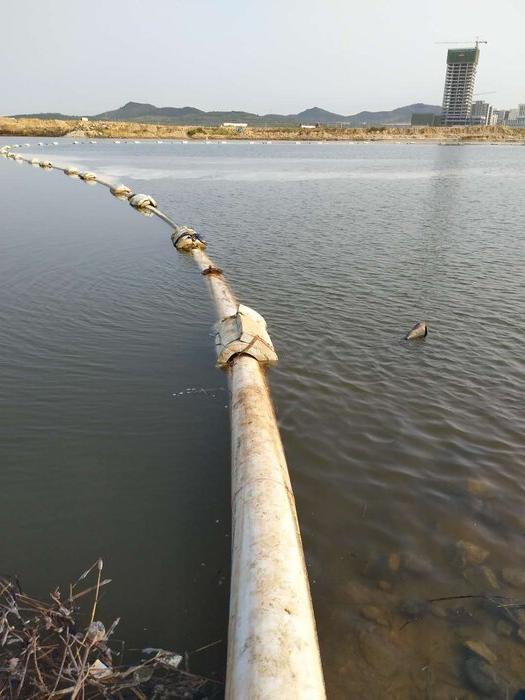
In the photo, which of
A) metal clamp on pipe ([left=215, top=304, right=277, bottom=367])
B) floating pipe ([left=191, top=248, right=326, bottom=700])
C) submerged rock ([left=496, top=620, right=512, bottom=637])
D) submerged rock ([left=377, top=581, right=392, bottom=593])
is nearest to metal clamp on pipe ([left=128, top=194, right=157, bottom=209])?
metal clamp on pipe ([left=215, top=304, right=277, bottom=367])

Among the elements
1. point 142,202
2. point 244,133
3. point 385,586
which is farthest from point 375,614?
point 244,133

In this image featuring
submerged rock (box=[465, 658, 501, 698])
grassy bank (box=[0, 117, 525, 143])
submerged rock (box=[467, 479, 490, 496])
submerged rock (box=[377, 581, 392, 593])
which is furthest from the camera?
grassy bank (box=[0, 117, 525, 143])

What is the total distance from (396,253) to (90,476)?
17.0m

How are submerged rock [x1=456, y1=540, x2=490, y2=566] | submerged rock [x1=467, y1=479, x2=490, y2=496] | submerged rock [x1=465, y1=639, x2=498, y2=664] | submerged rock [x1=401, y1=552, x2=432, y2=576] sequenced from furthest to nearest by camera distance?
1. submerged rock [x1=467, y1=479, x2=490, y2=496]
2. submerged rock [x1=456, y1=540, x2=490, y2=566]
3. submerged rock [x1=401, y1=552, x2=432, y2=576]
4. submerged rock [x1=465, y1=639, x2=498, y2=664]

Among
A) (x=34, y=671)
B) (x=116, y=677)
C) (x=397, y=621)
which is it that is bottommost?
(x=397, y=621)

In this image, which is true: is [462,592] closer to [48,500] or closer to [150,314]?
[48,500]

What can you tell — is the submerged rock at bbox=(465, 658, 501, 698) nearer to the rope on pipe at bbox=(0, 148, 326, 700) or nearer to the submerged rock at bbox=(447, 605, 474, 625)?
the submerged rock at bbox=(447, 605, 474, 625)

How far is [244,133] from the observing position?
177500 mm

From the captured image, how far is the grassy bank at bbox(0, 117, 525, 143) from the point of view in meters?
156

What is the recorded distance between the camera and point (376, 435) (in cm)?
863

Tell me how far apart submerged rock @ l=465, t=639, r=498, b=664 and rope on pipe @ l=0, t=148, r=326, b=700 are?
1872 millimetres

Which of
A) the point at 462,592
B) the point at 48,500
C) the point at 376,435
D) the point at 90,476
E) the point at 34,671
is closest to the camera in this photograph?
the point at 34,671

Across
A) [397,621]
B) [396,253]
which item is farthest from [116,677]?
[396,253]

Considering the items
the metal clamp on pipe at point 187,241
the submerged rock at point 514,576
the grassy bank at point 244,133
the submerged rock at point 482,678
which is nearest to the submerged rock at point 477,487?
the submerged rock at point 514,576
